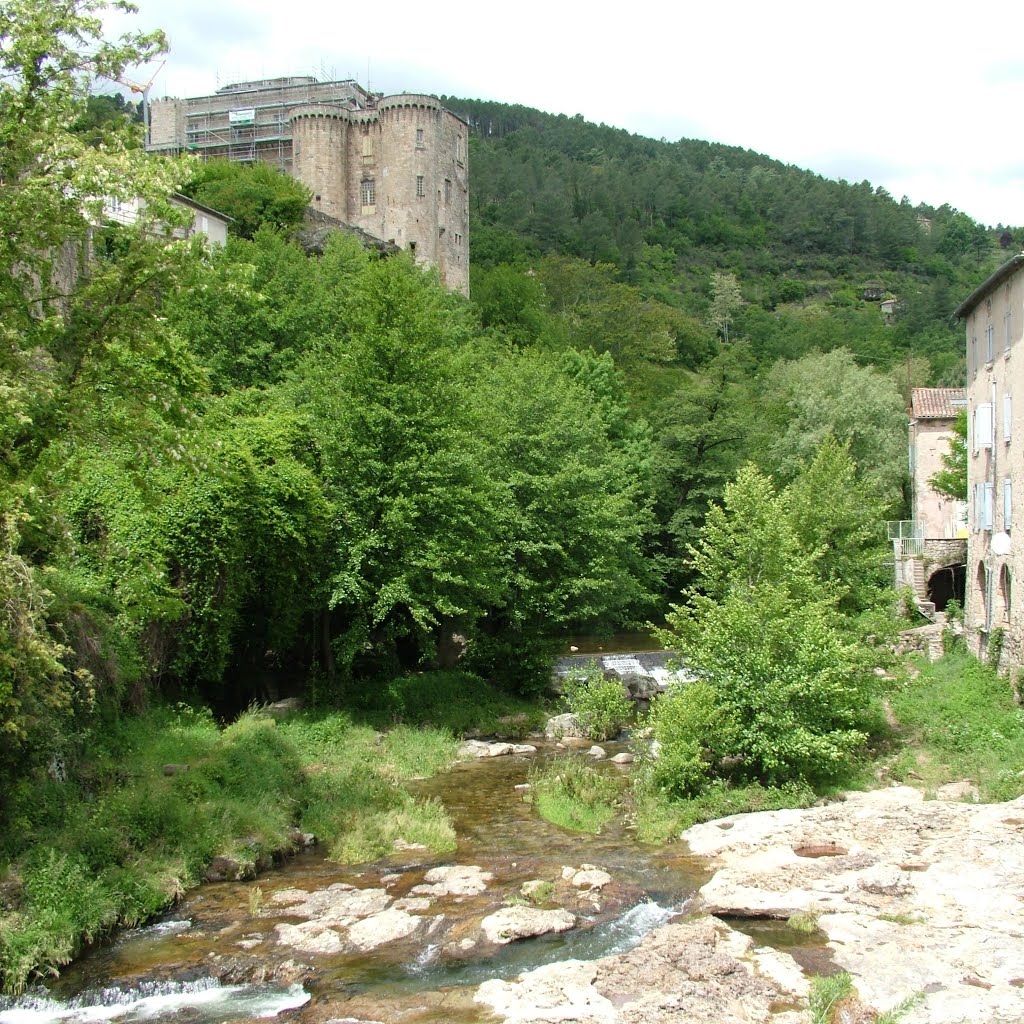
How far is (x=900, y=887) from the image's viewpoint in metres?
14.1

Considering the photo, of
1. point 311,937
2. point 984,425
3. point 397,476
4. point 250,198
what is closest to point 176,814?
point 311,937

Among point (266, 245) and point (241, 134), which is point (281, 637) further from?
point (241, 134)

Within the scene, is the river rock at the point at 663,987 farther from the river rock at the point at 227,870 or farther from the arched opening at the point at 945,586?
the arched opening at the point at 945,586

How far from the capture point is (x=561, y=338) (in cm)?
6494

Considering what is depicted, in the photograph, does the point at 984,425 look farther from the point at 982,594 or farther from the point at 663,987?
the point at 663,987

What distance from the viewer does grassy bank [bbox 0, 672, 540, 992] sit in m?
12.8

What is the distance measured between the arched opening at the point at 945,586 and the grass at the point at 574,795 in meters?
21.3

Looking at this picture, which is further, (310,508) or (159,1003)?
(310,508)

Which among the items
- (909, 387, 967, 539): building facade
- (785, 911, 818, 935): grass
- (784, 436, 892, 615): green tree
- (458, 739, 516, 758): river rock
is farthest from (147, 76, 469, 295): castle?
(785, 911, 818, 935): grass

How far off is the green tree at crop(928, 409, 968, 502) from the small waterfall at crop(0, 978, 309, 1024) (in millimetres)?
33372

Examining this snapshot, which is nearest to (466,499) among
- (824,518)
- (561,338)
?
(824,518)

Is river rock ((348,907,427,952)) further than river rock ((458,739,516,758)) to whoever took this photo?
No

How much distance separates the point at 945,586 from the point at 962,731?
1888cm

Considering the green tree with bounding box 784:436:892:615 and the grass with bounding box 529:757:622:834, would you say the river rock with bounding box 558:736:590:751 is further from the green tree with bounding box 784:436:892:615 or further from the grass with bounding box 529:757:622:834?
the green tree with bounding box 784:436:892:615
